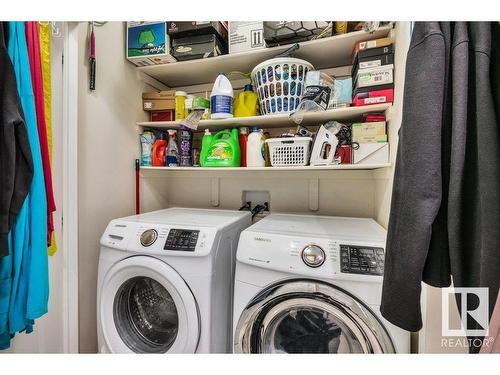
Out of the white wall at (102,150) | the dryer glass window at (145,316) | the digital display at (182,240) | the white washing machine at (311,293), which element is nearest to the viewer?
the white washing machine at (311,293)

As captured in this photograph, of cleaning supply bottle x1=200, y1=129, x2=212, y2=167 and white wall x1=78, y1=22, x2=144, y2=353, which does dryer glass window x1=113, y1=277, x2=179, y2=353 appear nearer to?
white wall x1=78, y1=22, x2=144, y2=353

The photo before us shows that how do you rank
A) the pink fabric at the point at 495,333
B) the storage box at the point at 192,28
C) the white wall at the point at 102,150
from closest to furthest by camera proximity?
1. the pink fabric at the point at 495,333
2. the white wall at the point at 102,150
3. the storage box at the point at 192,28

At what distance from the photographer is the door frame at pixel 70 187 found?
1.32m

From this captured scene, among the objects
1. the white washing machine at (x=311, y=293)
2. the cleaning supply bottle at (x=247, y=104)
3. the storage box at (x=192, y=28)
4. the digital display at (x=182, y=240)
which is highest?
the storage box at (x=192, y=28)

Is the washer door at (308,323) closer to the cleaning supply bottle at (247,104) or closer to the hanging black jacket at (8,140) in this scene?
the hanging black jacket at (8,140)

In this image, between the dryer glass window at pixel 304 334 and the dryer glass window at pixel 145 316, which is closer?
the dryer glass window at pixel 304 334

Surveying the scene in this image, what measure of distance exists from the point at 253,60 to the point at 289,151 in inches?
26.4

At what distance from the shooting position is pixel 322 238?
1081mm

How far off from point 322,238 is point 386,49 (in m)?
1.04

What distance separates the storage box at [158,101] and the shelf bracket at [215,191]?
0.65 m

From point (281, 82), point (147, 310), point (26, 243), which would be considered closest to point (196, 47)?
point (281, 82)

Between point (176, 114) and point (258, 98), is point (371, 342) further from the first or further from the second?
point (176, 114)

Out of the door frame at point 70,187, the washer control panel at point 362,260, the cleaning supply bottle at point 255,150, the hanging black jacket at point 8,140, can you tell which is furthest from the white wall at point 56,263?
the washer control panel at point 362,260

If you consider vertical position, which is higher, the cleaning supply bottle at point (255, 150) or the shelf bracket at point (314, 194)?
the cleaning supply bottle at point (255, 150)
